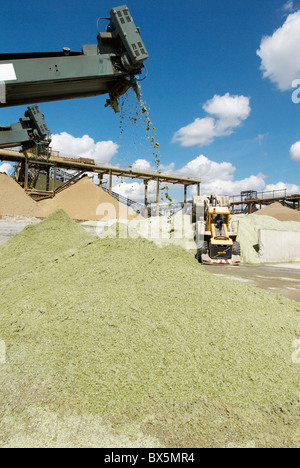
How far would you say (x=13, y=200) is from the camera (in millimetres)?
16203

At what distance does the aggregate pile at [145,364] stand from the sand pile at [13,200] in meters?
13.4

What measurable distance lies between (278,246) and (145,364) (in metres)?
14.5

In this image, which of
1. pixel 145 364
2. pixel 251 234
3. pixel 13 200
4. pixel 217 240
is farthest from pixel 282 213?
pixel 145 364

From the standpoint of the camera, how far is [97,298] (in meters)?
3.36

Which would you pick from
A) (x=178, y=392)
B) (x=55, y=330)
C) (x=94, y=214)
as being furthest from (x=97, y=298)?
(x=94, y=214)

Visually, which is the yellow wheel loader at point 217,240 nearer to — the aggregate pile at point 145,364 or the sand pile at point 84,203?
the aggregate pile at point 145,364

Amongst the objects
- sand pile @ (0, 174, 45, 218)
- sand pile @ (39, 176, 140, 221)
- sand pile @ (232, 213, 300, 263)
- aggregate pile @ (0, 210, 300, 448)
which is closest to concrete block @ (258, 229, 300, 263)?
sand pile @ (232, 213, 300, 263)

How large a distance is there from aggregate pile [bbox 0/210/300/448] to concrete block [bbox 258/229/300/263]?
11.1 m

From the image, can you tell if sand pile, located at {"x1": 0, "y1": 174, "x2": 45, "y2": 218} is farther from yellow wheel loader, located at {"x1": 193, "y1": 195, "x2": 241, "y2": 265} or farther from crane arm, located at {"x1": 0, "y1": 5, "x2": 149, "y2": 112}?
crane arm, located at {"x1": 0, "y1": 5, "x2": 149, "y2": 112}

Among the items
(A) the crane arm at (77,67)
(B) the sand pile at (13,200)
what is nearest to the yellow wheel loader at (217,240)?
(A) the crane arm at (77,67)

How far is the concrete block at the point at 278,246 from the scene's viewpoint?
14.6m

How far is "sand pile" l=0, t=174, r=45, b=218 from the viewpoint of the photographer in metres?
15.9
